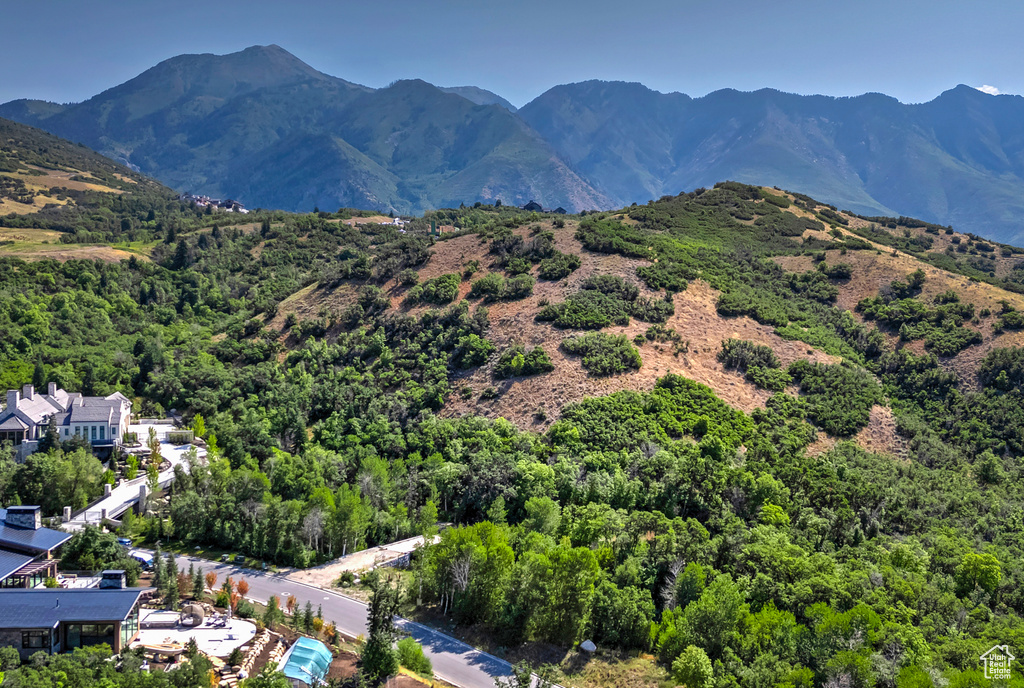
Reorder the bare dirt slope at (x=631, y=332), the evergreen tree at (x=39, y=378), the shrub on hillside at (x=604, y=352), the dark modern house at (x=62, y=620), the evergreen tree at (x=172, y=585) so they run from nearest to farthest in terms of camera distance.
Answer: the dark modern house at (x=62, y=620) → the evergreen tree at (x=172, y=585) → the bare dirt slope at (x=631, y=332) → the shrub on hillside at (x=604, y=352) → the evergreen tree at (x=39, y=378)

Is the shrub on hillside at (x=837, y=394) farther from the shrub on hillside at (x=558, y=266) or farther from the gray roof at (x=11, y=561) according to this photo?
the gray roof at (x=11, y=561)

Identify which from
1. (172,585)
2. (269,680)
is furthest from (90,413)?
(269,680)

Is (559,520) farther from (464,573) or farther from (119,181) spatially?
(119,181)

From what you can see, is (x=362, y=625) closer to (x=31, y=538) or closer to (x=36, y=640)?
(x=36, y=640)

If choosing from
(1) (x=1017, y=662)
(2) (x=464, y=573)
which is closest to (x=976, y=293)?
(1) (x=1017, y=662)

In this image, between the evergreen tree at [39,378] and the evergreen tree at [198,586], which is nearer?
the evergreen tree at [198,586]

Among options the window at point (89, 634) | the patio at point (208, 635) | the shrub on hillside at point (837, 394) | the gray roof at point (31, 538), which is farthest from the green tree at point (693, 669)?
the gray roof at point (31, 538)

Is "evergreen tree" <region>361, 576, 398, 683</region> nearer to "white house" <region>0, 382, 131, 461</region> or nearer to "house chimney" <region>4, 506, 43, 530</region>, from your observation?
"house chimney" <region>4, 506, 43, 530</region>

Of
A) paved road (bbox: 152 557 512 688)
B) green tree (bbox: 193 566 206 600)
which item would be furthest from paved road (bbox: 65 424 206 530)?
green tree (bbox: 193 566 206 600)
